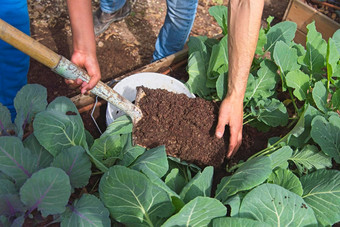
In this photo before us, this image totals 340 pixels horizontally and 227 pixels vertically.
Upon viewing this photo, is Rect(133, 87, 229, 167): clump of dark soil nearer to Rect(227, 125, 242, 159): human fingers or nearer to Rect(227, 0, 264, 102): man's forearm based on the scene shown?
Rect(227, 125, 242, 159): human fingers

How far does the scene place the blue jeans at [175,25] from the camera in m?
2.04

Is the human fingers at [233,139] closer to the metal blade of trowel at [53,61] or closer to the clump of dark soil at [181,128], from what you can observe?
the clump of dark soil at [181,128]

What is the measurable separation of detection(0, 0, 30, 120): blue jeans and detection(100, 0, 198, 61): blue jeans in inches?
35.7

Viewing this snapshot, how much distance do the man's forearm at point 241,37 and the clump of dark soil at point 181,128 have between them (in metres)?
0.19

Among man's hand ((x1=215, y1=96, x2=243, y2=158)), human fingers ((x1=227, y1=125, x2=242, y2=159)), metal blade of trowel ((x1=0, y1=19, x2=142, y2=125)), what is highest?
metal blade of trowel ((x1=0, y1=19, x2=142, y2=125))

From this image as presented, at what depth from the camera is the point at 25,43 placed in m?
0.98

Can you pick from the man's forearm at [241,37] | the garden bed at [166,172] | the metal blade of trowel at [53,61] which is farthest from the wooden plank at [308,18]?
the metal blade of trowel at [53,61]

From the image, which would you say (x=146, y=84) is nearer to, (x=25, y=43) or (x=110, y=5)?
(x=25, y=43)

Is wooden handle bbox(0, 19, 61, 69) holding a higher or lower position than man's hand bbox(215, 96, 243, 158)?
higher

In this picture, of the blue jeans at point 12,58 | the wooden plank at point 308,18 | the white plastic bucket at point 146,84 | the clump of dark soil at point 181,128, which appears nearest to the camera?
the clump of dark soil at point 181,128

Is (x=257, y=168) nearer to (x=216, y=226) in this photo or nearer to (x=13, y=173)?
(x=216, y=226)

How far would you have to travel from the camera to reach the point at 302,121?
4.58 feet

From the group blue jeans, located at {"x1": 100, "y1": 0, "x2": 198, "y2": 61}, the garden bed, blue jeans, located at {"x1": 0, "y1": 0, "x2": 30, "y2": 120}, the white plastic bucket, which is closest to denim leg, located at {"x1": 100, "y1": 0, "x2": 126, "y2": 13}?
blue jeans, located at {"x1": 100, "y1": 0, "x2": 198, "y2": 61}

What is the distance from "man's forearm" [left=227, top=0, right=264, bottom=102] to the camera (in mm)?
1274
